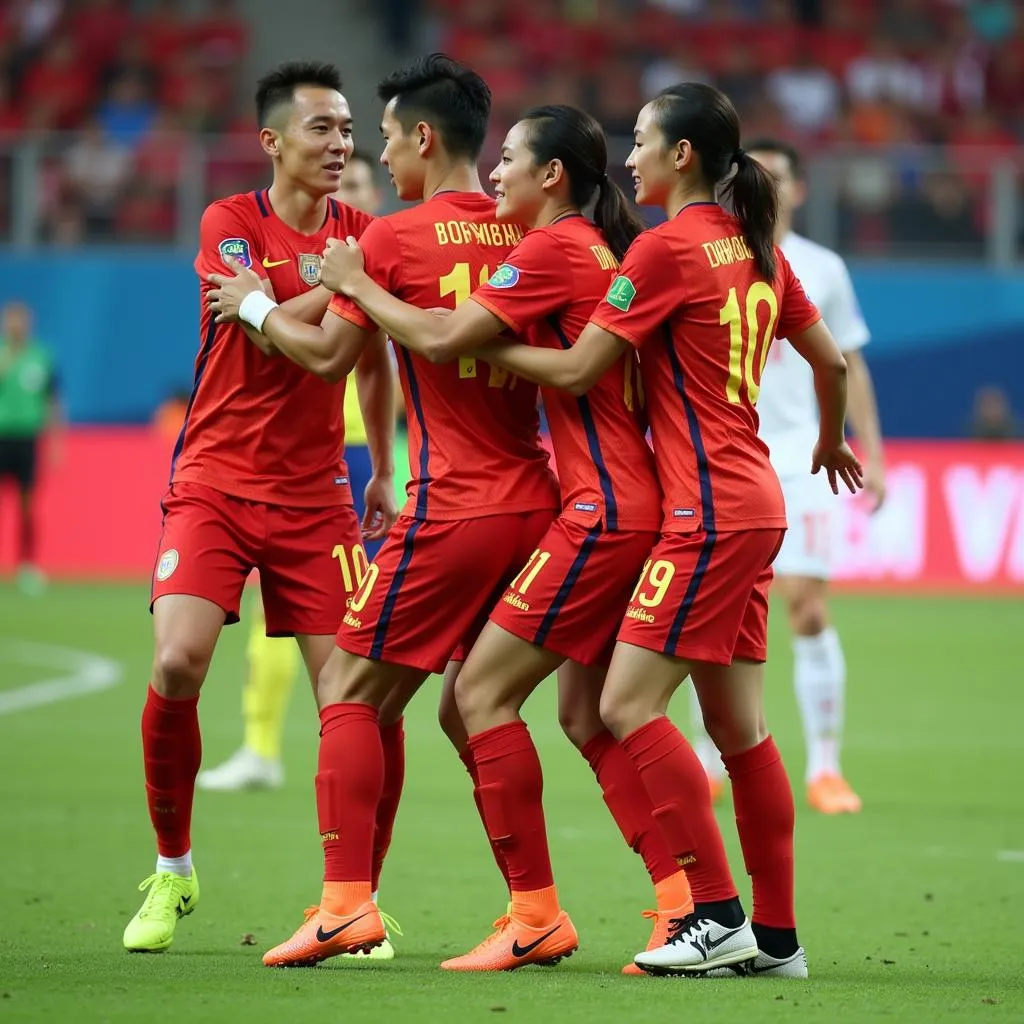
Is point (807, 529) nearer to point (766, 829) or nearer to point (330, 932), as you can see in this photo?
point (766, 829)

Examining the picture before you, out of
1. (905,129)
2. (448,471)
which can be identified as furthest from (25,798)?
(905,129)

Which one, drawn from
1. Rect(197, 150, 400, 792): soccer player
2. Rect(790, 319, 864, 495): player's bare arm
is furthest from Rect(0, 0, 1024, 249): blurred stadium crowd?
Rect(790, 319, 864, 495): player's bare arm

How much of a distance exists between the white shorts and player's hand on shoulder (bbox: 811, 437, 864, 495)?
2.82m

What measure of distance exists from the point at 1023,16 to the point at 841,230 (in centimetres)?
599

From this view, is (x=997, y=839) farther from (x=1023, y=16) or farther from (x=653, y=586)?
(x=1023, y=16)

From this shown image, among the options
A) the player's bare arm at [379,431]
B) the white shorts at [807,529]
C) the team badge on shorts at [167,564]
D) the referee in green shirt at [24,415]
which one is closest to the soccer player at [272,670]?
the white shorts at [807,529]

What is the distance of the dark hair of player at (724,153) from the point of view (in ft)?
17.0

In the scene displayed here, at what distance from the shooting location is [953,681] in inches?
531

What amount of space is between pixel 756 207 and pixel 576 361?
2.18ft

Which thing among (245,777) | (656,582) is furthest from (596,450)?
(245,777)

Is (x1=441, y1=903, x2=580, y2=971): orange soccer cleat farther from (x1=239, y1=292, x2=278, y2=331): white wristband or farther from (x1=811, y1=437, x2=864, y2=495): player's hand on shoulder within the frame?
(x1=239, y1=292, x2=278, y2=331): white wristband

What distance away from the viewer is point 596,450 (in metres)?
5.21

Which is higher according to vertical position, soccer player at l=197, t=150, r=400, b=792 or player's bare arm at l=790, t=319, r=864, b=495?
player's bare arm at l=790, t=319, r=864, b=495

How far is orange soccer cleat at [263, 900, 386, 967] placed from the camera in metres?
5.15
